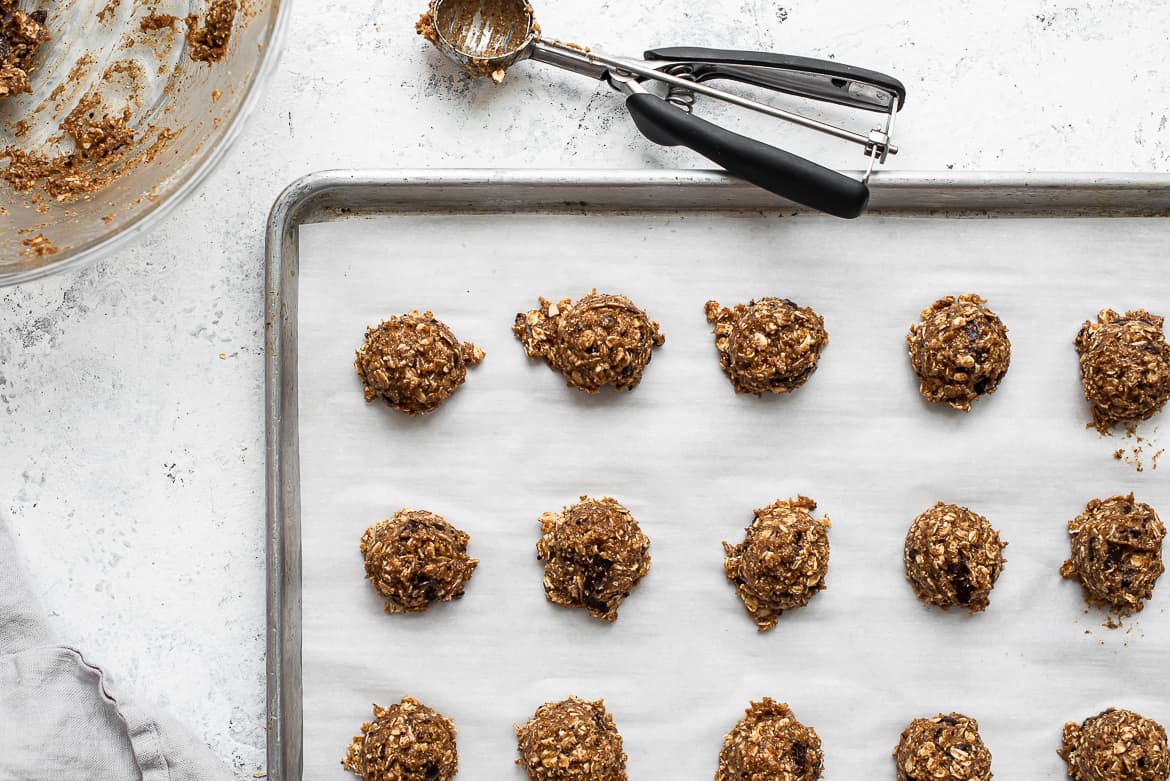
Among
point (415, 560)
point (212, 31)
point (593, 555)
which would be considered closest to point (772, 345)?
point (593, 555)

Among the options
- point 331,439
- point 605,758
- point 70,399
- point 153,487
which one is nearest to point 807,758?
point 605,758

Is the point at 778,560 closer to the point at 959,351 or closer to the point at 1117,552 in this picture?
the point at 959,351

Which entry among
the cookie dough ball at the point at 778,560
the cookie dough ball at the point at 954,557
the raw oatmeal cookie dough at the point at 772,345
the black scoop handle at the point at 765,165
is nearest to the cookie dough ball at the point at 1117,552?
the cookie dough ball at the point at 954,557

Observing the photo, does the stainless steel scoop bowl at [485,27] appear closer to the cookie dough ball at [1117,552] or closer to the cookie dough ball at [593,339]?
the cookie dough ball at [593,339]

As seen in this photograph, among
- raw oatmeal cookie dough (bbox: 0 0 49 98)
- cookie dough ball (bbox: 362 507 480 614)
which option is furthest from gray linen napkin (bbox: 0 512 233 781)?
raw oatmeal cookie dough (bbox: 0 0 49 98)

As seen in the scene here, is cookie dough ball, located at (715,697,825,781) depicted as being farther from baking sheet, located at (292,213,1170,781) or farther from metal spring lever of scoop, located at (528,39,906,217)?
metal spring lever of scoop, located at (528,39,906,217)
